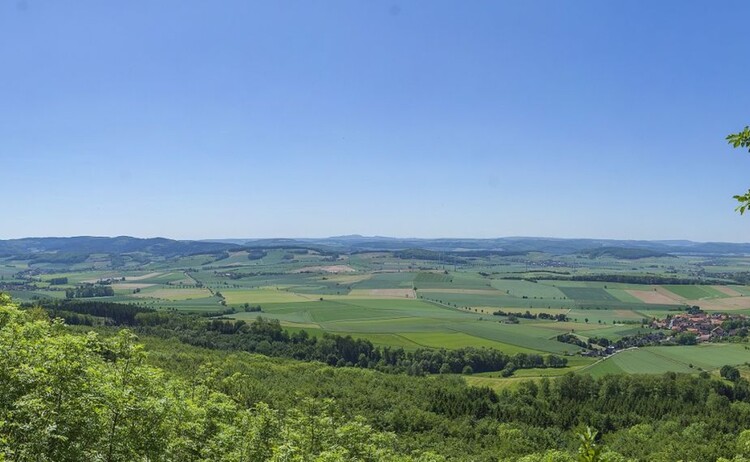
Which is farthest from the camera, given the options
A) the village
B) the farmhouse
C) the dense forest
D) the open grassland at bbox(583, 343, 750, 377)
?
the farmhouse

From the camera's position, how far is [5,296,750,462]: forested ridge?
16.0m

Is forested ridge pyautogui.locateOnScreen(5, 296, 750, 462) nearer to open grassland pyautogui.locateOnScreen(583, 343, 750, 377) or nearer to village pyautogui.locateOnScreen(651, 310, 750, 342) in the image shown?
open grassland pyautogui.locateOnScreen(583, 343, 750, 377)

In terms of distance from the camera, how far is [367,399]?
88375 millimetres

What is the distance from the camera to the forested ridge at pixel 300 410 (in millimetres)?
16047

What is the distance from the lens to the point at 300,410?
4750cm

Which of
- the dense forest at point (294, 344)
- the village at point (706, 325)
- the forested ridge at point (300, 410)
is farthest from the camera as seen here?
the village at point (706, 325)

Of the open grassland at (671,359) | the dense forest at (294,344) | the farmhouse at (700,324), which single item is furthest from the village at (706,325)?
the dense forest at (294,344)

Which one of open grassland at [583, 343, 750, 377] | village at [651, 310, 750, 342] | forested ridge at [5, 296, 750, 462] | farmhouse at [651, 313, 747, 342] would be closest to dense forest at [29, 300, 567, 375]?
open grassland at [583, 343, 750, 377]

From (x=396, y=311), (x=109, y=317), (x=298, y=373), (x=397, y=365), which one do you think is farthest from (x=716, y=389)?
(x=109, y=317)

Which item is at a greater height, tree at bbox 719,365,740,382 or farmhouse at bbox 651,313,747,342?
farmhouse at bbox 651,313,747,342

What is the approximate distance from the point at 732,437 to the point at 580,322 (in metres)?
106

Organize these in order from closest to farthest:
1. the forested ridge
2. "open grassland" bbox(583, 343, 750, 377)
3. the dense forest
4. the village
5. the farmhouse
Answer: the forested ridge → "open grassland" bbox(583, 343, 750, 377) → the dense forest → the village → the farmhouse

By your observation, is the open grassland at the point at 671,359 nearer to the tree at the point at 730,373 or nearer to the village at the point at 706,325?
the tree at the point at 730,373

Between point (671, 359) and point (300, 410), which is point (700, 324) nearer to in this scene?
point (671, 359)
